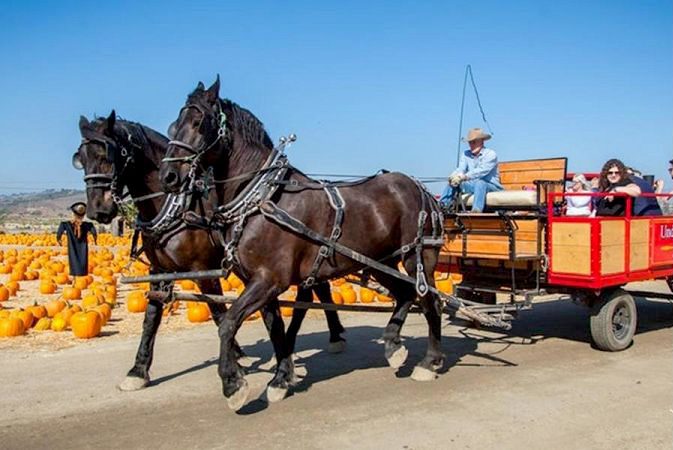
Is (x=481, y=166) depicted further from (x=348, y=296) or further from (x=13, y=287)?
(x=13, y=287)

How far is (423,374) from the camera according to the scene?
672cm

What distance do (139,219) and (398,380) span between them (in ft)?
10.6

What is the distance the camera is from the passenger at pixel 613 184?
8.30 metres

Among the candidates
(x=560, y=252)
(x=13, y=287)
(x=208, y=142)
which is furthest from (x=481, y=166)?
(x=13, y=287)

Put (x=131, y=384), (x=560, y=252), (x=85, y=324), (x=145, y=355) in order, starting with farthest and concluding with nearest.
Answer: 1. (x=85, y=324)
2. (x=560, y=252)
3. (x=145, y=355)
4. (x=131, y=384)

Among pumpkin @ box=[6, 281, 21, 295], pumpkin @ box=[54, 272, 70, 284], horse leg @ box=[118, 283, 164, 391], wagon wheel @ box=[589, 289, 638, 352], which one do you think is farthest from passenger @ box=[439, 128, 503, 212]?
pumpkin @ box=[54, 272, 70, 284]

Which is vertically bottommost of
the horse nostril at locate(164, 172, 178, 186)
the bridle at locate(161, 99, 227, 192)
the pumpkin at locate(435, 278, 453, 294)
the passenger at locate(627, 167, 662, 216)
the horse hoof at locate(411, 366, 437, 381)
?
the pumpkin at locate(435, 278, 453, 294)

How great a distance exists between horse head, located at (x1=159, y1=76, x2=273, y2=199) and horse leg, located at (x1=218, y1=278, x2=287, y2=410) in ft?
3.89

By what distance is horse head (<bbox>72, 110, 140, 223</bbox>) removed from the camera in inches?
230

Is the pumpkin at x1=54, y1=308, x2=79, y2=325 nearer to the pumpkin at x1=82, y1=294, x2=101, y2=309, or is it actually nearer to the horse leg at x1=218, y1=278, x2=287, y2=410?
the pumpkin at x1=82, y1=294, x2=101, y2=309

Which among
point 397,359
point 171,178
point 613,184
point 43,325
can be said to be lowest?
point 43,325

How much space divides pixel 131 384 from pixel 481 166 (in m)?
5.07

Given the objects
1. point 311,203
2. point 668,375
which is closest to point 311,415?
point 311,203

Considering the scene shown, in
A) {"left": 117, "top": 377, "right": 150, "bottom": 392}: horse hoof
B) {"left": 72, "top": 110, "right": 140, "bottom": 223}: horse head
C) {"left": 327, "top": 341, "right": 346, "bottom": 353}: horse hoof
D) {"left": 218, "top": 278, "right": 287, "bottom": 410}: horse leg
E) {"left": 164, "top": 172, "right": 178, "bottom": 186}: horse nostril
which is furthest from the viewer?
{"left": 327, "top": 341, "right": 346, "bottom": 353}: horse hoof
